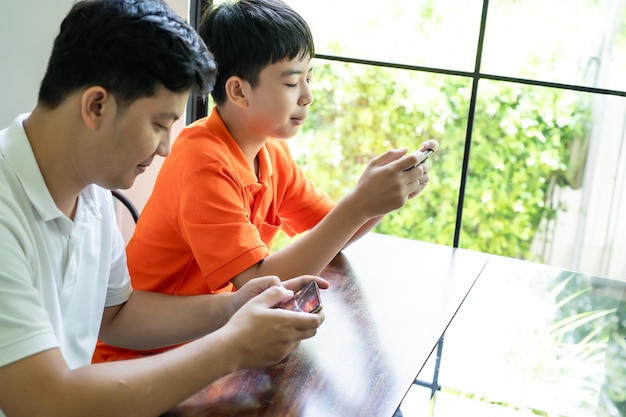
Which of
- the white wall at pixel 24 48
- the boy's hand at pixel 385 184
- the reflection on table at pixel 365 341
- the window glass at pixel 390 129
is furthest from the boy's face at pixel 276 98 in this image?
the window glass at pixel 390 129

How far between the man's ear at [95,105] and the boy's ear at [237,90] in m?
0.60

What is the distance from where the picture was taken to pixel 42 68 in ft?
7.48

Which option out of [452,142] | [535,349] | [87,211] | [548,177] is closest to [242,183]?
[87,211]

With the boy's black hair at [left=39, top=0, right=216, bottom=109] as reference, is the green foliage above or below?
below

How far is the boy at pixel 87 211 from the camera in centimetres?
91

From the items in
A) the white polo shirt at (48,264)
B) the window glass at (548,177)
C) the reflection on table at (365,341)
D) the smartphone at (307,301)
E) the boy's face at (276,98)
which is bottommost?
the window glass at (548,177)

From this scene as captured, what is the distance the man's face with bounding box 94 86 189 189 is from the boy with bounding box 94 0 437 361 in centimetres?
32

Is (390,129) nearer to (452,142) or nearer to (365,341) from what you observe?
(452,142)

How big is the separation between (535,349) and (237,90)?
0.78 meters

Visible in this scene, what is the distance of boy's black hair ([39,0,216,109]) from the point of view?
1.00 meters

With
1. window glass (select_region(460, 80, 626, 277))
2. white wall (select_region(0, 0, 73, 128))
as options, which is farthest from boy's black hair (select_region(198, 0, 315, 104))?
window glass (select_region(460, 80, 626, 277))

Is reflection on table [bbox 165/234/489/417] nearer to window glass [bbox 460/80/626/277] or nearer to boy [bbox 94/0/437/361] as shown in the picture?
boy [bbox 94/0/437/361]

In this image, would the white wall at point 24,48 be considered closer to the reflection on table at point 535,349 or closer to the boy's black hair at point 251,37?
the boy's black hair at point 251,37

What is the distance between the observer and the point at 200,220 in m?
1.39
